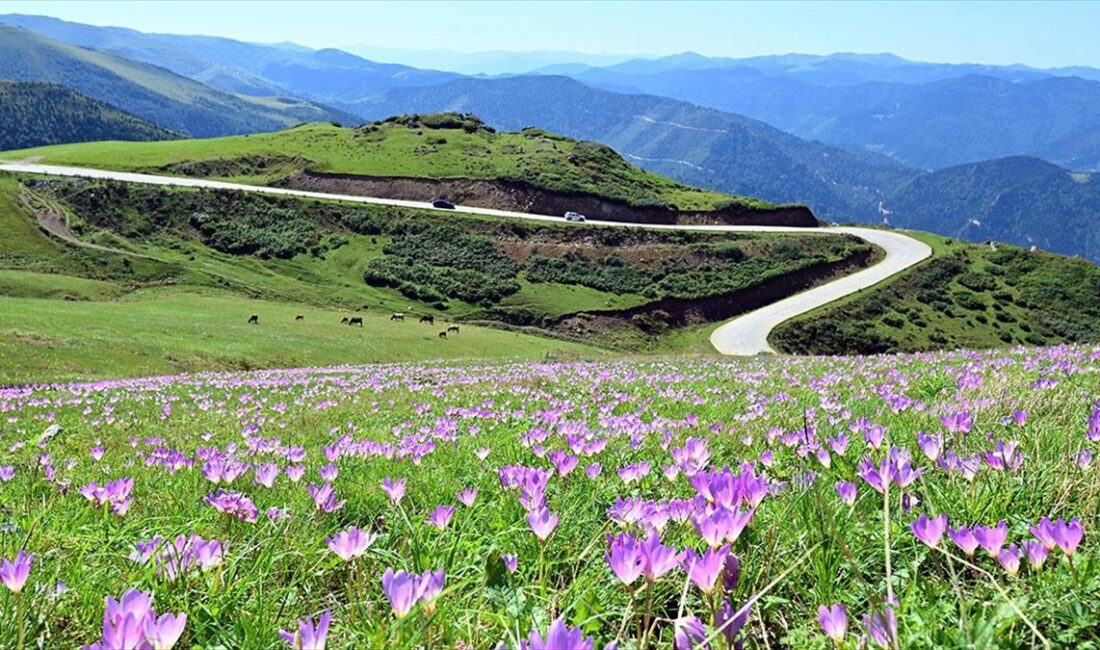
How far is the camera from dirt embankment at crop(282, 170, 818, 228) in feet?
387

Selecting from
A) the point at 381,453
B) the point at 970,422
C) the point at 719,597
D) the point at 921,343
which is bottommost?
the point at 921,343

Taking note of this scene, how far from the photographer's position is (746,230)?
116 metres

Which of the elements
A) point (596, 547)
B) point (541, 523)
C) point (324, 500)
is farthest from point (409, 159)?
point (541, 523)

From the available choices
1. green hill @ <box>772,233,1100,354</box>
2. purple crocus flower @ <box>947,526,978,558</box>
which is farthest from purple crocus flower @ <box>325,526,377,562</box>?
green hill @ <box>772,233,1100,354</box>

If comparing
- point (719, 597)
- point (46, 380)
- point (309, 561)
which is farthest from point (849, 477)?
point (46, 380)

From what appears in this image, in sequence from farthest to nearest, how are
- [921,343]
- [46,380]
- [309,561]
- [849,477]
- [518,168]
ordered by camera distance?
[518,168], [921,343], [46,380], [849,477], [309,561]

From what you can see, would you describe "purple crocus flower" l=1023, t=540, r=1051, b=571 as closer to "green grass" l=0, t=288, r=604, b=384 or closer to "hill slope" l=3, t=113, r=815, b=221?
"green grass" l=0, t=288, r=604, b=384

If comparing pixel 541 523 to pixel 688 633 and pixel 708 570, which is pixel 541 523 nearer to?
pixel 688 633

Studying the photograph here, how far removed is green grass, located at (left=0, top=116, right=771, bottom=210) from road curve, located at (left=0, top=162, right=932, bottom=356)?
22.1ft

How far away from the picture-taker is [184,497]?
4.28 meters

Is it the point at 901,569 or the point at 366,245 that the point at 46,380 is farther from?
the point at 366,245

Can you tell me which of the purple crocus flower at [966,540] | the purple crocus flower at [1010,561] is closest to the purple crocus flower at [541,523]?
the purple crocus flower at [966,540]

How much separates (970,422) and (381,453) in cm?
408

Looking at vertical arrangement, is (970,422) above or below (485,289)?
above
